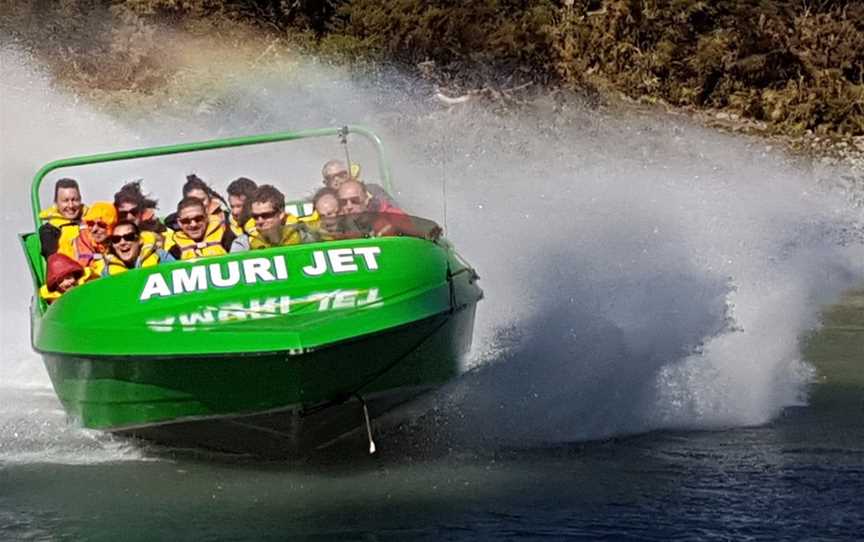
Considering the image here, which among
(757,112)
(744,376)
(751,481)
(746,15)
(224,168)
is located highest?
(746,15)

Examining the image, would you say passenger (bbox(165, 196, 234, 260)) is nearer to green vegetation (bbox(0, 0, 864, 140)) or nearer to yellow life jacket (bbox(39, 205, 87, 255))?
yellow life jacket (bbox(39, 205, 87, 255))

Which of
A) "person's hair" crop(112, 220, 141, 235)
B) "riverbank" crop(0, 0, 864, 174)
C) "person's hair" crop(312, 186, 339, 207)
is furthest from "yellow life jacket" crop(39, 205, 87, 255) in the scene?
"riverbank" crop(0, 0, 864, 174)

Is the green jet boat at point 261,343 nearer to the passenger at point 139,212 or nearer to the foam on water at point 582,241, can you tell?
the foam on water at point 582,241

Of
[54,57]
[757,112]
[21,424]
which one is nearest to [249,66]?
[54,57]

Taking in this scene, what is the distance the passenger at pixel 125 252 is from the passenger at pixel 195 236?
0.43 ft

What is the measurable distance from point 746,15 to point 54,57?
10257 mm

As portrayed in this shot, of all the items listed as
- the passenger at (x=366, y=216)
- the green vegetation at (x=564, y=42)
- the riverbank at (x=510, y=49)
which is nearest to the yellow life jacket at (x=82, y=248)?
the passenger at (x=366, y=216)

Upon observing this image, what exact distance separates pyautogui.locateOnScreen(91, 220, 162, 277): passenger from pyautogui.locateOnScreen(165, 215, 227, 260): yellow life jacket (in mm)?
141

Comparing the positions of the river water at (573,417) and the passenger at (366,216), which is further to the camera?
the passenger at (366,216)

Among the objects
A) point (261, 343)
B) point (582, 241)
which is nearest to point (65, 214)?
point (261, 343)

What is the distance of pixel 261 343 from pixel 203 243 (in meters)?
1.61

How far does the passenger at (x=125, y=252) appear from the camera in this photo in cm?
886

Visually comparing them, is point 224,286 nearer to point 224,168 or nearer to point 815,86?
point 224,168

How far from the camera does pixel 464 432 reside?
8906mm
